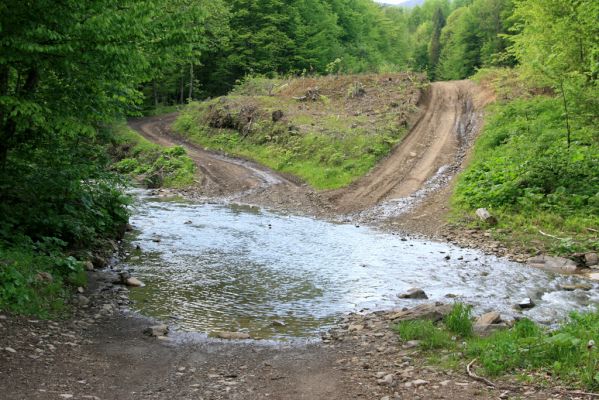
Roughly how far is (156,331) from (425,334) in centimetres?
456

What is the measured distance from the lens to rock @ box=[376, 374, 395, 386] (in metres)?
6.74

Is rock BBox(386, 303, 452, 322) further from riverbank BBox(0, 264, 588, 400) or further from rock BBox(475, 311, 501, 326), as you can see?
rock BBox(475, 311, 501, 326)

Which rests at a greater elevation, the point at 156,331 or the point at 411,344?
the point at 411,344

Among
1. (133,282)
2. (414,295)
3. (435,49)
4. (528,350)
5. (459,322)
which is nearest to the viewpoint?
(528,350)

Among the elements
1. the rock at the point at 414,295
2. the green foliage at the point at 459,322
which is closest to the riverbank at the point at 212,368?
the green foliage at the point at 459,322

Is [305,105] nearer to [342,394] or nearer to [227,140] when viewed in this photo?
[227,140]

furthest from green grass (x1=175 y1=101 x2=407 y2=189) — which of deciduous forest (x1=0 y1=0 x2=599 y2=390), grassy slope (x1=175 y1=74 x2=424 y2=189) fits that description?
deciduous forest (x1=0 y1=0 x2=599 y2=390)

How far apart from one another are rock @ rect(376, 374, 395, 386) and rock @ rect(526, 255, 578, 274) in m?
8.66

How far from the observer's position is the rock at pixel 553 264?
13602 mm

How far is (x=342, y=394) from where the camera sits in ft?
21.5

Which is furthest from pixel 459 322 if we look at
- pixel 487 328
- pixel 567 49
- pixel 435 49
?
pixel 435 49

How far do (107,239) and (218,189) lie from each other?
12.2 metres

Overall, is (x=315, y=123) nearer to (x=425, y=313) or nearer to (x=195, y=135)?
(x=195, y=135)

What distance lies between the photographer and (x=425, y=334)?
830cm
